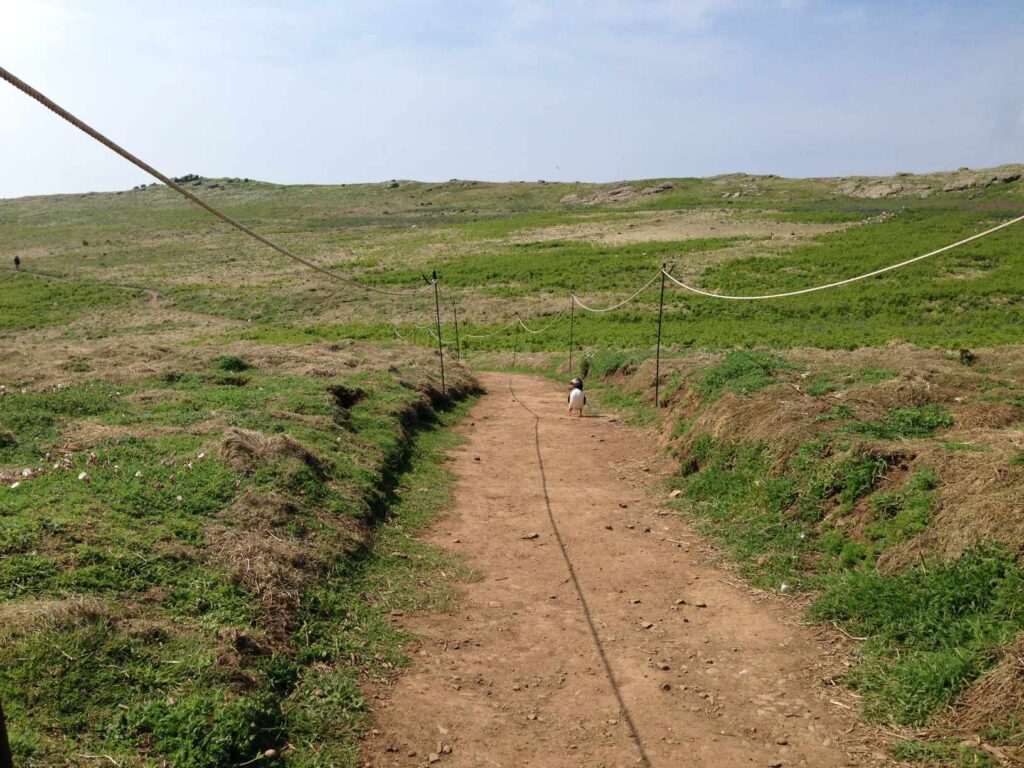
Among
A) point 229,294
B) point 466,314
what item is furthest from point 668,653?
point 229,294

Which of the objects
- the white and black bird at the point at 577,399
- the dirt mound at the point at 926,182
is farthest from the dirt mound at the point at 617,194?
the white and black bird at the point at 577,399

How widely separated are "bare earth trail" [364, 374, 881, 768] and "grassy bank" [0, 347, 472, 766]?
1.67 feet

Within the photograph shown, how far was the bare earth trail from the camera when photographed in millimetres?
5020

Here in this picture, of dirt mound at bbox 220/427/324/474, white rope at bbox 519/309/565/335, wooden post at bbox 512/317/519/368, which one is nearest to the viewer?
dirt mound at bbox 220/427/324/474

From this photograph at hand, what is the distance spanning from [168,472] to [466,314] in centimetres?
3193

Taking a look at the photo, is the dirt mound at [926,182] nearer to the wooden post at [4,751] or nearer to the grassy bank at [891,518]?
the grassy bank at [891,518]

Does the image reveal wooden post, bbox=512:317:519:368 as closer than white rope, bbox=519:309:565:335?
Yes

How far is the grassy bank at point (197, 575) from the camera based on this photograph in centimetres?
441

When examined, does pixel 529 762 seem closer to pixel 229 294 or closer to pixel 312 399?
pixel 312 399

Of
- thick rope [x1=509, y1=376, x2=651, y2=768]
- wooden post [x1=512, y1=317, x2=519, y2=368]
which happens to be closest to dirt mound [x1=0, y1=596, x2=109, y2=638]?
thick rope [x1=509, y1=376, x2=651, y2=768]

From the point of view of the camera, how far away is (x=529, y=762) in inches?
193

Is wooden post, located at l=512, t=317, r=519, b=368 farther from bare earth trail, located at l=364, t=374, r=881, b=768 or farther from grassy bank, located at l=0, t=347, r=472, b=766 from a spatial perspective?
bare earth trail, located at l=364, t=374, r=881, b=768

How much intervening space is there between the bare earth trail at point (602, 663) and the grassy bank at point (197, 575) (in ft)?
1.67

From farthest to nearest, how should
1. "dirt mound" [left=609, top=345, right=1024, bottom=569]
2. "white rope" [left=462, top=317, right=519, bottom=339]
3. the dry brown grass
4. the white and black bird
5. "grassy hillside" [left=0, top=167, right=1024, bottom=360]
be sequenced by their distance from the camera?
"white rope" [left=462, top=317, right=519, bottom=339]
"grassy hillside" [left=0, top=167, right=1024, bottom=360]
the white and black bird
"dirt mound" [left=609, top=345, right=1024, bottom=569]
the dry brown grass
